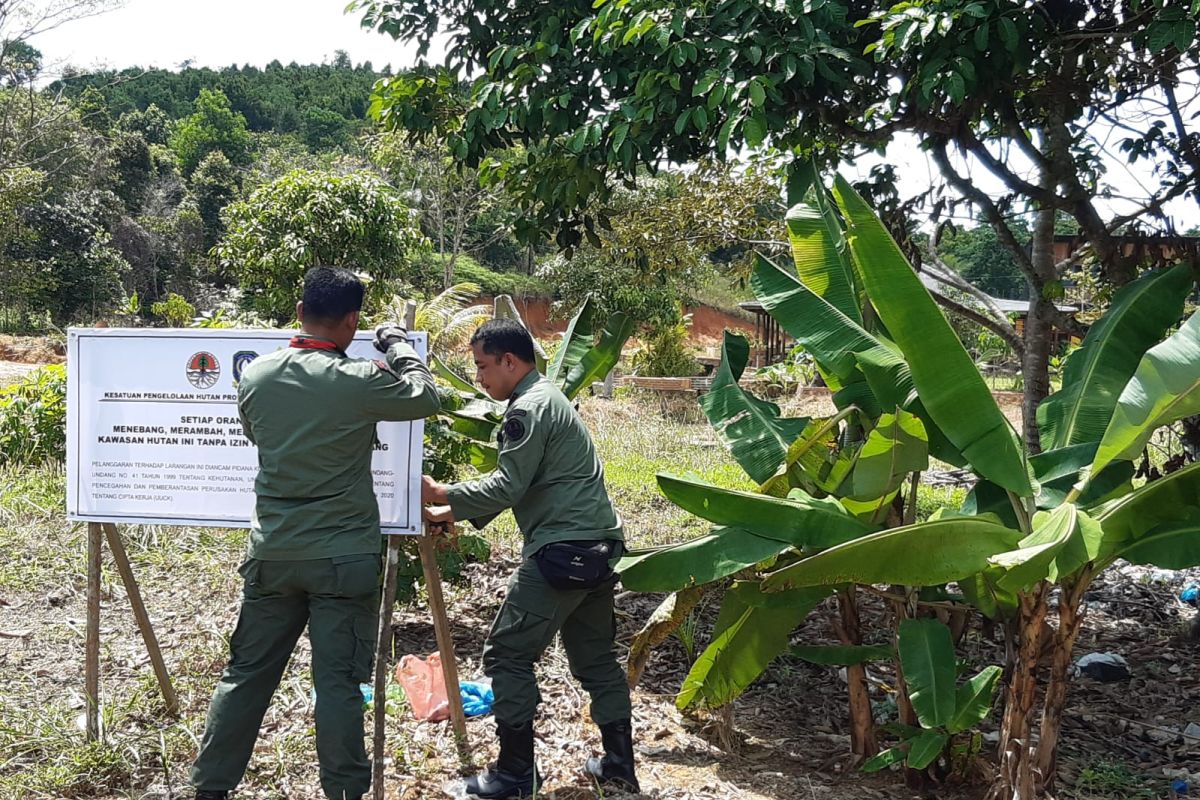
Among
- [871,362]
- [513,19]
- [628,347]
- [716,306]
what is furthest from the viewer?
[716,306]

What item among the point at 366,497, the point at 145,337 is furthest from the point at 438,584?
the point at 145,337

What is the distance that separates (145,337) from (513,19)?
11.0 feet

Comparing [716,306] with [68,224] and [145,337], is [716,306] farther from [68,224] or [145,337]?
[145,337]

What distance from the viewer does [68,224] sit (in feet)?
108

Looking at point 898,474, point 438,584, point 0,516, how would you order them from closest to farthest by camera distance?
point 898,474, point 438,584, point 0,516

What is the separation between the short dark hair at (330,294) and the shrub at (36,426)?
6390 mm

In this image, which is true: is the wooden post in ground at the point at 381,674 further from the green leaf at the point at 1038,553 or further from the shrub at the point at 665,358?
the shrub at the point at 665,358

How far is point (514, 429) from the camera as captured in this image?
3990mm

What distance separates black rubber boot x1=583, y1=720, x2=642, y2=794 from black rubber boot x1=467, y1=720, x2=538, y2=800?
0.34 m

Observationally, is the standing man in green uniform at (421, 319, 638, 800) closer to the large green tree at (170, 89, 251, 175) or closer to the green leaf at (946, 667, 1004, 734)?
the green leaf at (946, 667, 1004, 734)

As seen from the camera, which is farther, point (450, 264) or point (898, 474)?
point (450, 264)

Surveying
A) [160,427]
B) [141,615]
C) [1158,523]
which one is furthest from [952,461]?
[141,615]

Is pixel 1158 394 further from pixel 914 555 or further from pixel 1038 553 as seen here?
pixel 914 555

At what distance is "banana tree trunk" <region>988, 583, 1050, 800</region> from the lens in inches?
151
